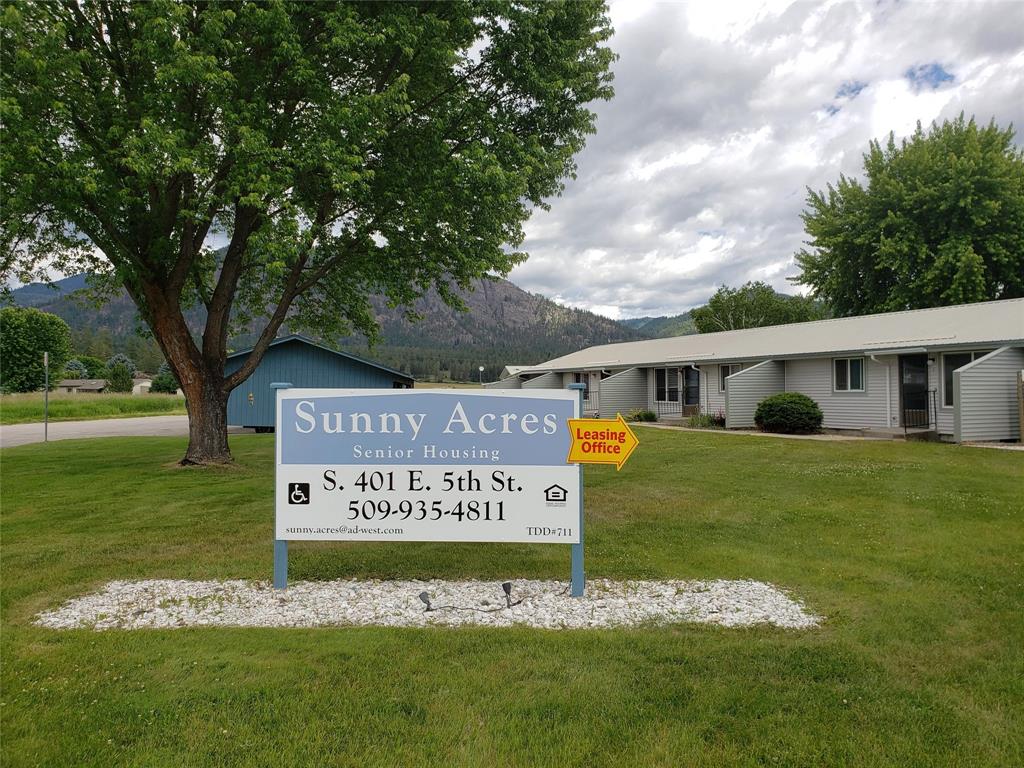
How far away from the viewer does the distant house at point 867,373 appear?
52.3 ft

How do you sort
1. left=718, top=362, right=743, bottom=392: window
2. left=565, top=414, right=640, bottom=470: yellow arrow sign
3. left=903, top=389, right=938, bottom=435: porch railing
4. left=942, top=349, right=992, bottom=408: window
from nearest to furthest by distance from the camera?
left=565, top=414, right=640, bottom=470: yellow arrow sign → left=942, top=349, right=992, bottom=408: window → left=903, top=389, right=938, bottom=435: porch railing → left=718, top=362, right=743, bottom=392: window

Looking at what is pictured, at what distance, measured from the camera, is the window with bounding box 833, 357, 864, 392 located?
Result: 1920 centimetres

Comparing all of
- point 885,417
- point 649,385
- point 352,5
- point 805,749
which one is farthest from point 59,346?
point 805,749

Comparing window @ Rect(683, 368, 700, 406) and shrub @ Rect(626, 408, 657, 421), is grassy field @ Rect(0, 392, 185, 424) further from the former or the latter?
window @ Rect(683, 368, 700, 406)

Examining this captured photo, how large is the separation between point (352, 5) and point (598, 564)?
1164 cm

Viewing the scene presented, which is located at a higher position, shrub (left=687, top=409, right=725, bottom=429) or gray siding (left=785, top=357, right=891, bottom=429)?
gray siding (left=785, top=357, right=891, bottom=429)

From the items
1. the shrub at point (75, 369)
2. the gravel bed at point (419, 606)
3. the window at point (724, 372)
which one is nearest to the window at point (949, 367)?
the window at point (724, 372)

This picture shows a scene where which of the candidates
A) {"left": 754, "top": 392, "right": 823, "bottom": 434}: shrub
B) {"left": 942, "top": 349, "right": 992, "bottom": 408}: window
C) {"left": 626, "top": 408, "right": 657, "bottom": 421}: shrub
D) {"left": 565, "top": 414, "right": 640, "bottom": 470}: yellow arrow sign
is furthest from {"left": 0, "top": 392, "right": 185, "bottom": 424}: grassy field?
{"left": 942, "top": 349, "right": 992, "bottom": 408}: window

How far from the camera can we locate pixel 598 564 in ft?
19.9

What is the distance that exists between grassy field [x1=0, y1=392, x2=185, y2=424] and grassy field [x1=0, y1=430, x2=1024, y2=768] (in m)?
35.1

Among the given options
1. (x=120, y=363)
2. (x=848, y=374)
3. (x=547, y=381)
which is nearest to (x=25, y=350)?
(x=120, y=363)

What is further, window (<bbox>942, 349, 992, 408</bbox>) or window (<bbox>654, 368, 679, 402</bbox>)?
window (<bbox>654, 368, 679, 402</bbox>)

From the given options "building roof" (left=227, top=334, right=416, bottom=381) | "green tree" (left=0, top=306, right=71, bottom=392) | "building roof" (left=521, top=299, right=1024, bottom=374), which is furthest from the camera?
"green tree" (left=0, top=306, right=71, bottom=392)

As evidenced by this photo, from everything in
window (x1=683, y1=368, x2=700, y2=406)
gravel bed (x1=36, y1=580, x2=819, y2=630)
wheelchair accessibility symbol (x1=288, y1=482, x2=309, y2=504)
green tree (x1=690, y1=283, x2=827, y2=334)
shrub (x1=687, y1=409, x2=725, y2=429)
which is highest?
green tree (x1=690, y1=283, x2=827, y2=334)
